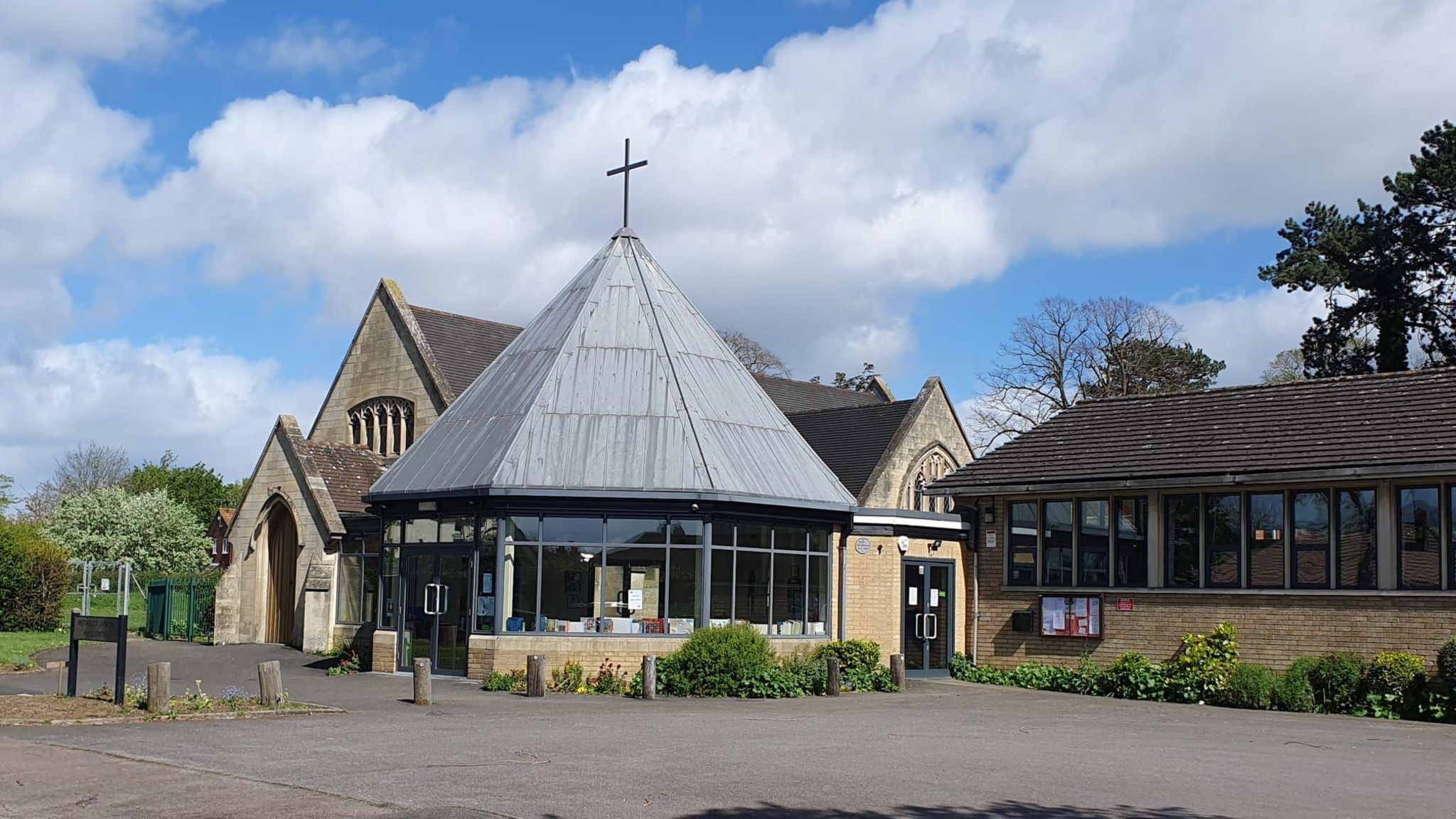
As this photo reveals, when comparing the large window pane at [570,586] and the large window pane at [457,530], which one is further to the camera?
the large window pane at [457,530]

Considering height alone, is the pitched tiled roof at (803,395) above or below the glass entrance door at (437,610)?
above

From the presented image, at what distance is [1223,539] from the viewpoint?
933 inches

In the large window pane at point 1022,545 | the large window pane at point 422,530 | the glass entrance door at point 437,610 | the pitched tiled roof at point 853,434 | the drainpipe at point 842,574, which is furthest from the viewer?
the pitched tiled roof at point 853,434

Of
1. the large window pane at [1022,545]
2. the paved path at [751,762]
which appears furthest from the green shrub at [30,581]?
the large window pane at [1022,545]

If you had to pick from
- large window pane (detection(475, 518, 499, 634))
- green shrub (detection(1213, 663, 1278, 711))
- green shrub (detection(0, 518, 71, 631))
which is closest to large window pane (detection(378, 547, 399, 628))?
large window pane (detection(475, 518, 499, 634))

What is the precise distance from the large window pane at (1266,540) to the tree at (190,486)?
222 feet

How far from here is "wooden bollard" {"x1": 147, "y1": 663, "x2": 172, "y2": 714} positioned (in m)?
16.2

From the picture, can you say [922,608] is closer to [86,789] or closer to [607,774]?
[607,774]

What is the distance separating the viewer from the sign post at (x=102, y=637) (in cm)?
1638

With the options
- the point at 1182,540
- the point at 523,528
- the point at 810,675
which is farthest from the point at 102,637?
the point at 1182,540

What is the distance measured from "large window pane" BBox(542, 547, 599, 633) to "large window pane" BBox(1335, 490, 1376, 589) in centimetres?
1178

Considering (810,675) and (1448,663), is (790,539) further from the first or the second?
(1448,663)

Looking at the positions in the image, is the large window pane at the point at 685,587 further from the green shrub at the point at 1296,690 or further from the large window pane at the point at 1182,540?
the green shrub at the point at 1296,690

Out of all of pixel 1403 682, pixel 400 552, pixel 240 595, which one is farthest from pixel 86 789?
pixel 240 595
